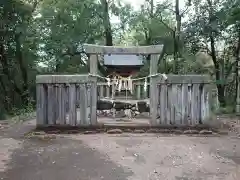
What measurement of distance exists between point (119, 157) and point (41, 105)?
344 cm

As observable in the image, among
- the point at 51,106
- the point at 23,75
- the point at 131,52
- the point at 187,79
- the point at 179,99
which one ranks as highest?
the point at 131,52

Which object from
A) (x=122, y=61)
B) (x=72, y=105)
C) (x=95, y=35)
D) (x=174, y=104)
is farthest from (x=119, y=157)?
(x=95, y=35)

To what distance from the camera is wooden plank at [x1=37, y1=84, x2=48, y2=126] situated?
870cm

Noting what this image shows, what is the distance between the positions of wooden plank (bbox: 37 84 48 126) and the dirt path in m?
0.75

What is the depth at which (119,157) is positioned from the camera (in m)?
6.03

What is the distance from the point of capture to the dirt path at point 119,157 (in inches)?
196

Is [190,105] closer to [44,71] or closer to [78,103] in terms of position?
[78,103]

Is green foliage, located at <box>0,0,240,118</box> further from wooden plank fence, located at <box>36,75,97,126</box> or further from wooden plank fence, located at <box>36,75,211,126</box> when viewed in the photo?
wooden plank fence, located at <box>36,75,97,126</box>

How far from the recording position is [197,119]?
29.4 feet

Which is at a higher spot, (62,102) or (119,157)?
(62,102)

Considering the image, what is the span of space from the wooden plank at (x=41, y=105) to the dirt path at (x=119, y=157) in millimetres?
755

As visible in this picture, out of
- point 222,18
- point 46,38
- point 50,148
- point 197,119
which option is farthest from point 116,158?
point 46,38

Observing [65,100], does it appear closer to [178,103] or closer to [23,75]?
[178,103]

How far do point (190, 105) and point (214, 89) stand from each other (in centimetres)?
993
